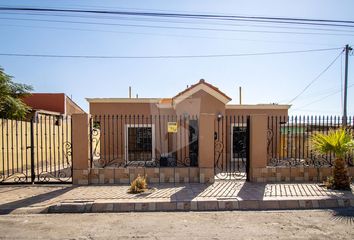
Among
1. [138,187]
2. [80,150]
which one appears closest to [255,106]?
[138,187]

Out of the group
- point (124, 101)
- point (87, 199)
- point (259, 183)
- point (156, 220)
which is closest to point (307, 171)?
point (259, 183)

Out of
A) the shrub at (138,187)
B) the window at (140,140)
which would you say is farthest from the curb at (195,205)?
the window at (140,140)

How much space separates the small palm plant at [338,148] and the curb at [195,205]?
1.15 metres

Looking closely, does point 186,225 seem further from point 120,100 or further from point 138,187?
point 120,100

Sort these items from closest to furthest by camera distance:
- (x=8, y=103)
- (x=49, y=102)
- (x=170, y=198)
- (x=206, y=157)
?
(x=170, y=198)
(x=206, y=157)
(x=8, y=103)
(x=49, y=102)

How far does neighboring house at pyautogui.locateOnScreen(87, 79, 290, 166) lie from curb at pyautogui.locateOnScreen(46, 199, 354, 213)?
23.9ft

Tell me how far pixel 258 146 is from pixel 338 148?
223cm

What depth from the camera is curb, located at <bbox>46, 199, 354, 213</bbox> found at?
682 cm

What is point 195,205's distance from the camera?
6973 millimetres

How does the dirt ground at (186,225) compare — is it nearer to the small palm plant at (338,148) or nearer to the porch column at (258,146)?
the small palm plant at (338,148)

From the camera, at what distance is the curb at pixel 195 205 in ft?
22.4

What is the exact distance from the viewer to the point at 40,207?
267 inches

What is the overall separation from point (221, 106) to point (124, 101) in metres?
5.40

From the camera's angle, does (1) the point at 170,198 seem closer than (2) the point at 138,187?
Yes
